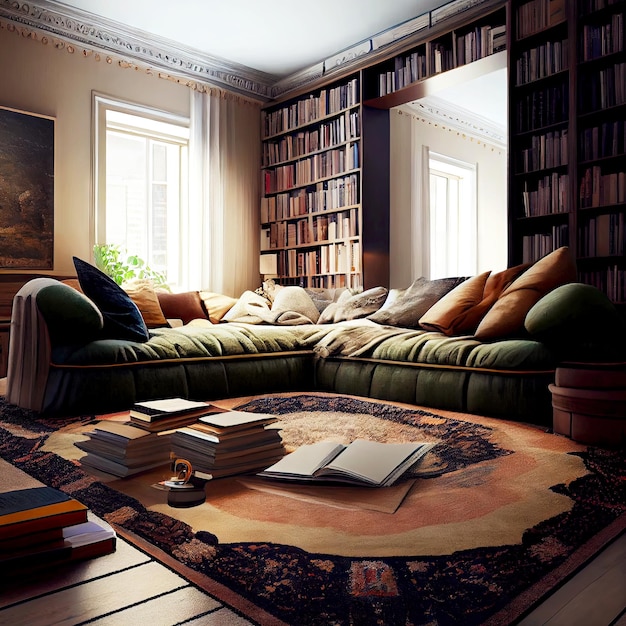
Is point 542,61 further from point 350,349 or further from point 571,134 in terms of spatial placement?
point 350,349

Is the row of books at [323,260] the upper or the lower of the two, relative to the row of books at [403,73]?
lower

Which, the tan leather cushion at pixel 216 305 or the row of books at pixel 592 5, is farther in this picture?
the tan leather cushion at pixel 216 305

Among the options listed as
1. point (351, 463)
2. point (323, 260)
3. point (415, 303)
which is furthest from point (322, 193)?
point (351, 463)

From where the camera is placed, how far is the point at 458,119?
7402mm

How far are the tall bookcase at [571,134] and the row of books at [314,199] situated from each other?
5.45 feet

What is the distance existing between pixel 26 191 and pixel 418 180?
4132 mm

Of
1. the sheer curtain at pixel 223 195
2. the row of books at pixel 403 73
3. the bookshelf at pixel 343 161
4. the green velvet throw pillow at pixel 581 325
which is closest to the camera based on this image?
the green velvet throw pillow at pixel 581 325

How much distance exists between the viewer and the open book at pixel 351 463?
165 centimetres

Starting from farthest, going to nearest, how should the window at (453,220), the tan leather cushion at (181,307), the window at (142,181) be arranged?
1. the window at (453,220)
2. the window at (142,181)
3. the tan leather cushion at (181,307)

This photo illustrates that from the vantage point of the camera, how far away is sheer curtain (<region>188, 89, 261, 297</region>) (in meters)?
5.96

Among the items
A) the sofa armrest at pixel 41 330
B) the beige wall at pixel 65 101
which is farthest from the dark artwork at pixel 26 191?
the sofa armrest at pixel 41 330

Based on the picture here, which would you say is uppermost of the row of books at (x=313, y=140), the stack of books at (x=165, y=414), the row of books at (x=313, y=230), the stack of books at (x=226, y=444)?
the row of books at (x=313, y=140)

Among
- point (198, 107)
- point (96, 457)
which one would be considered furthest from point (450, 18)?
point (96, 457)

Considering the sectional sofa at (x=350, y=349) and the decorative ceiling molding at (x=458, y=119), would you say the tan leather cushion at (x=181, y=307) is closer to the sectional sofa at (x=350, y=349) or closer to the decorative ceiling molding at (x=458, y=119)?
the sectional sofa at (x=350, y=349)
